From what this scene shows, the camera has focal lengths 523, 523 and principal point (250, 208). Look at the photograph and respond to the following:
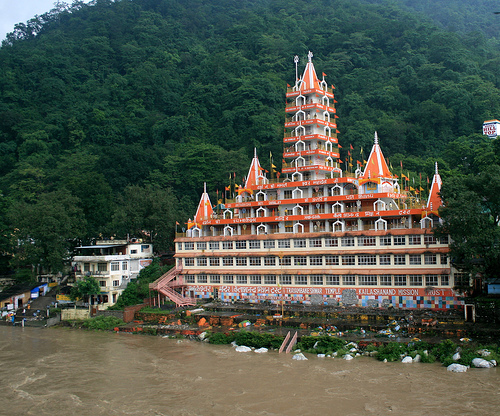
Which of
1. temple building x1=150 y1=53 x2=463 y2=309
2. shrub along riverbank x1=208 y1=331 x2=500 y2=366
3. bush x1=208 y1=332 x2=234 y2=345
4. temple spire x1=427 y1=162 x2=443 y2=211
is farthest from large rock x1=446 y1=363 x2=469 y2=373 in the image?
temple spire x1=427 y1=162 x2=443 y2=211

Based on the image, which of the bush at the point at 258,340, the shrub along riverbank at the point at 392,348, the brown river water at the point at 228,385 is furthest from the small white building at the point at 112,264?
the shrub along riverbank at the point at 392,348

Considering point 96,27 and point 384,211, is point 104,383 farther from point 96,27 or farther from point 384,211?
point 96,27

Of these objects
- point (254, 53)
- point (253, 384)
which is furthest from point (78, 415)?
point (254, 53)

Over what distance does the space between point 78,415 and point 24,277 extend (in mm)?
31892

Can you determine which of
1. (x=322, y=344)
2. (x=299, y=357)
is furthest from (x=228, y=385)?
(x=322, y=344)

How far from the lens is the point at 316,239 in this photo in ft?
126

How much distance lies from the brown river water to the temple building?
9183 millimetres

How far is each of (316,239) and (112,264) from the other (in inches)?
701

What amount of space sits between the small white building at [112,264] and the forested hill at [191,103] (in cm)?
224

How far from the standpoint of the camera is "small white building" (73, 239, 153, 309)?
43844 millimetres

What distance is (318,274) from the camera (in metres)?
37.7

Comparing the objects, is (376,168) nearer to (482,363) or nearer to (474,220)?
(474,220)

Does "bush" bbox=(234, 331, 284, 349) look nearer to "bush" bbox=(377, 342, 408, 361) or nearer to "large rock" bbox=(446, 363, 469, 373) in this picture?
"bush" bbox=(377, 342, 408, 361)

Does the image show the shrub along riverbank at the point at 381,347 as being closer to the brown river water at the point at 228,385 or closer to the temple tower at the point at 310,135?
the brown river water at the point at 228,385
